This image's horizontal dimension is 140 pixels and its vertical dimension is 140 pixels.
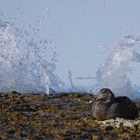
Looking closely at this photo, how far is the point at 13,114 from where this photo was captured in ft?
115

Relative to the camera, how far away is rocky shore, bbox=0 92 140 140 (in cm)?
2869

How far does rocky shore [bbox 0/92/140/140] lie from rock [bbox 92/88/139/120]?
46 centimetres

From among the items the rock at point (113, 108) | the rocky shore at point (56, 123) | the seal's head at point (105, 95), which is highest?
the seal's head at point (105, 95)

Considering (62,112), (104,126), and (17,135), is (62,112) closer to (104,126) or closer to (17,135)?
(104,126)

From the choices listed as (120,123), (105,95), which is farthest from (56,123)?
(105,95)

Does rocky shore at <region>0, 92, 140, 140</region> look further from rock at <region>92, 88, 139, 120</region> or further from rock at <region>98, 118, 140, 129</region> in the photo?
rock at <region>92, 88, 139, 120</region>

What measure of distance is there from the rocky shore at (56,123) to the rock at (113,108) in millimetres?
458

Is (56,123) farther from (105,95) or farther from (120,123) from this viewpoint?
(105,95)

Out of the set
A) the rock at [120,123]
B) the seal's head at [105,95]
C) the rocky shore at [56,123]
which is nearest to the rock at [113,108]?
the seal's head at [105,95]

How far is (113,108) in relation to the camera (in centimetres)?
3325

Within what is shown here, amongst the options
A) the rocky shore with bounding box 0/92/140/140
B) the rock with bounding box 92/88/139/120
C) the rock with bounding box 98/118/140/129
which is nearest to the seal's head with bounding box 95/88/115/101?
the rock with bounding box 92/88/139/120

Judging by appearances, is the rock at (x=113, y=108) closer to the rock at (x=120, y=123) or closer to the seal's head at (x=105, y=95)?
the seal's head at (x=105, y=95)

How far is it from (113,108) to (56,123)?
2.83 metres

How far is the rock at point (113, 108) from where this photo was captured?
3319cm
